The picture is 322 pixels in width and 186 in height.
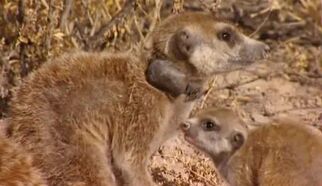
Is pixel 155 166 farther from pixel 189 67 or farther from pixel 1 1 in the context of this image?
pixel 1 1

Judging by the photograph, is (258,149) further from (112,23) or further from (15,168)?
(112,23)

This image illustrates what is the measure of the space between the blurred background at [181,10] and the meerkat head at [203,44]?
0.60 meters

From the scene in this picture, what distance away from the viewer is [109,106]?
581 cm

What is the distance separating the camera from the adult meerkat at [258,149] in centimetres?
569

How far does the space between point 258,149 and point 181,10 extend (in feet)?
4.82

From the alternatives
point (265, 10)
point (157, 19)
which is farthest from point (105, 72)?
point (265, 10)

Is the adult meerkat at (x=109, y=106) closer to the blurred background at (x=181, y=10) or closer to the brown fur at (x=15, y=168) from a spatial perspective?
the brown fur at (x=15, y=168)

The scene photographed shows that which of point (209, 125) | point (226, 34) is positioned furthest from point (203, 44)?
point (209, 125)

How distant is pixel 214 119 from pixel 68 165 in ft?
2.94

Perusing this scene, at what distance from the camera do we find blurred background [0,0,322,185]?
6934 millimetres

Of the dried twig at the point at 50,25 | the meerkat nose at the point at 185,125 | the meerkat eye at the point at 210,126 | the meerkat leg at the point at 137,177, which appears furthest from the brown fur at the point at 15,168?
the dried twig at the point at 50,25

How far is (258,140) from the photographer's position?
592 cm

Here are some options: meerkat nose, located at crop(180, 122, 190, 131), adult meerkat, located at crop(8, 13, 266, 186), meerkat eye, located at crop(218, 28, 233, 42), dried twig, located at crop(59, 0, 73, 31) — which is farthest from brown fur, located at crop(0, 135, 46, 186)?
dried twig, located at crop(59, 0, 73, 31)

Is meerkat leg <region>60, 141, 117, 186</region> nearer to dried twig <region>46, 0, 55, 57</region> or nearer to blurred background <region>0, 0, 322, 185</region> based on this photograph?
blurred background <region>0, 0, 322, 185</region>
